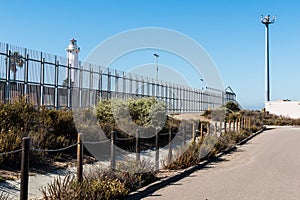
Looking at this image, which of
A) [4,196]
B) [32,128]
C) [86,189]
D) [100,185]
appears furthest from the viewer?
[32,128]

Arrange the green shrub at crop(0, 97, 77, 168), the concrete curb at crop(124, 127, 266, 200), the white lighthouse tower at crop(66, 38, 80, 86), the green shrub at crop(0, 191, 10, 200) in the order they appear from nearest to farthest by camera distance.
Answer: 1. the green shrub at crop(0, 191, 10, 200)
2. the concrete curb at crop(124, 127, 266, 200)
3. the green shrub at crop(0, 97, 77, 168)
4. the white lighthouse tower at crop(66, 38, 80, 86)

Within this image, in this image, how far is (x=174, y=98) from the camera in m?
34.3

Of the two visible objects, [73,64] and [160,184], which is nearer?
[160,184]

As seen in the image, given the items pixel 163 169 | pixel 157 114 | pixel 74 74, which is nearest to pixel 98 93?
pixel 74 74

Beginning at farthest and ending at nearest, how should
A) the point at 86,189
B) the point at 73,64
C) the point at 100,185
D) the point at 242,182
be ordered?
1. the point at 73,64
2. the point at 242,182
3. the point at 100,185
4. the point at 86,189

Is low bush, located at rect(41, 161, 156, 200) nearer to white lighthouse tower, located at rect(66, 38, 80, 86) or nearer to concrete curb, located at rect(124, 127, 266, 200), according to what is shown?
concrete curb, located at rect(124, 127, 266, 200)

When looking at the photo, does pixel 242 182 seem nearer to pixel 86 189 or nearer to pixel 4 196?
pixel 86 189

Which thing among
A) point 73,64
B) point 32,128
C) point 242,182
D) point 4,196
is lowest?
point 242,182

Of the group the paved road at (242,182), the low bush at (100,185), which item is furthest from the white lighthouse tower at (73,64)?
the low bush at (100,185)

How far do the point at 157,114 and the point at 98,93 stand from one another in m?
4.27

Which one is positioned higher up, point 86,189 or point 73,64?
point 73,64

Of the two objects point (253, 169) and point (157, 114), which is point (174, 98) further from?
point (253, 169)

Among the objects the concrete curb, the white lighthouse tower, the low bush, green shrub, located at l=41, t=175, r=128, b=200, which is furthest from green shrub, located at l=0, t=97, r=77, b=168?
the white lighthouse tower

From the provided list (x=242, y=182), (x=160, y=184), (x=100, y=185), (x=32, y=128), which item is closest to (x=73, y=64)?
(x=32, y=128)
